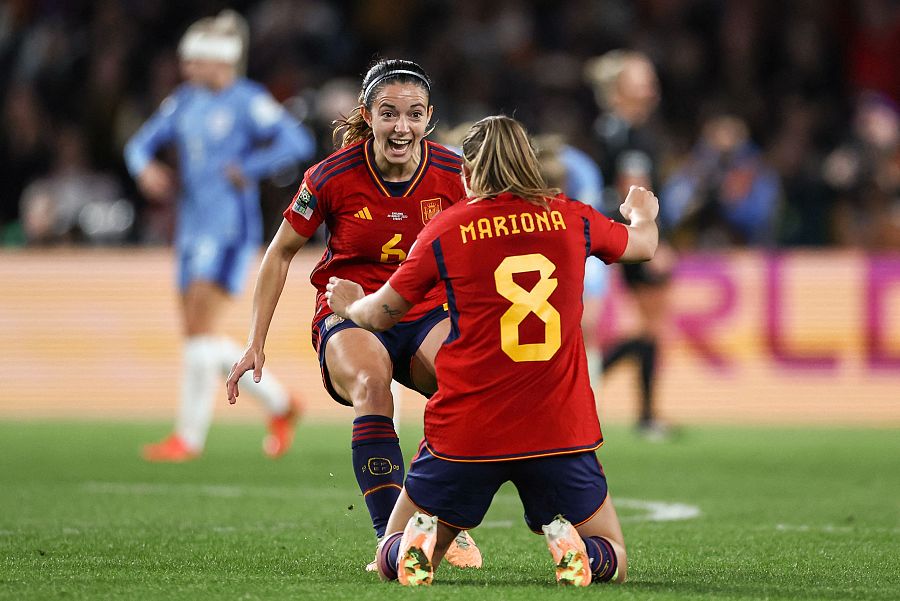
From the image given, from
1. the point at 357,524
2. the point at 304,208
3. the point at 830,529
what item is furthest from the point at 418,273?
the point at 830,529

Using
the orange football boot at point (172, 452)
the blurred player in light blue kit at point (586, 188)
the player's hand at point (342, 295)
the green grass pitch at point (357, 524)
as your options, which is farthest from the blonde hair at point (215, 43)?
the player's hand at point (342, 295)

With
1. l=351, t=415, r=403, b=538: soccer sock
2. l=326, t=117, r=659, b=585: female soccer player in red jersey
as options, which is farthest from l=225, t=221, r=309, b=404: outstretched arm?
l=326, t=117, r=659, b=585: female soccer player in red jersey

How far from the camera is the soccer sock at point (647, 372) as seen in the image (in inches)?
460

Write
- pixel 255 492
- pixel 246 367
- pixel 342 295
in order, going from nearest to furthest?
pixel 342 295 → pixel 246 367 → pixel 255 492

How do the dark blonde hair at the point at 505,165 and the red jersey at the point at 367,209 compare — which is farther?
the red jersey at the point at 367,209

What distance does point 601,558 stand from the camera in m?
4.89

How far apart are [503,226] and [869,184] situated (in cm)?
951

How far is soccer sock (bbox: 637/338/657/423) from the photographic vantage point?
A: 460 inches

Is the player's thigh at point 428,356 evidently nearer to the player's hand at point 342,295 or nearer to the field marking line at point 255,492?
the player's hand at point 342,295

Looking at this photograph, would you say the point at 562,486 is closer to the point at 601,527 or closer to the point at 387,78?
the point at 601,527

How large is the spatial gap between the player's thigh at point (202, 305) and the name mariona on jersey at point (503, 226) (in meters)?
5.58

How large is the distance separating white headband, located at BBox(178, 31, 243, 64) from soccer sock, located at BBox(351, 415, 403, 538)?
5.34 metres

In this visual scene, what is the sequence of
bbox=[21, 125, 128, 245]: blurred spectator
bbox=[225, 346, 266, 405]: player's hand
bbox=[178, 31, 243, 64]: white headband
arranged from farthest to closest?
1. bbox=[21, 125, 128, 245]: blurred spectator
2. bbox=[178, 31, 243, 64]: white headband
3. bbox=[225, 346, 266, 405]: player's hand

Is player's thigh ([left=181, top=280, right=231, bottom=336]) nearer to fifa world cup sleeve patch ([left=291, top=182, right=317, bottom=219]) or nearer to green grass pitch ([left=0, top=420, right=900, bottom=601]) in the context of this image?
green grass pitch ([left=0, top=420, right=900, bottom=601])
